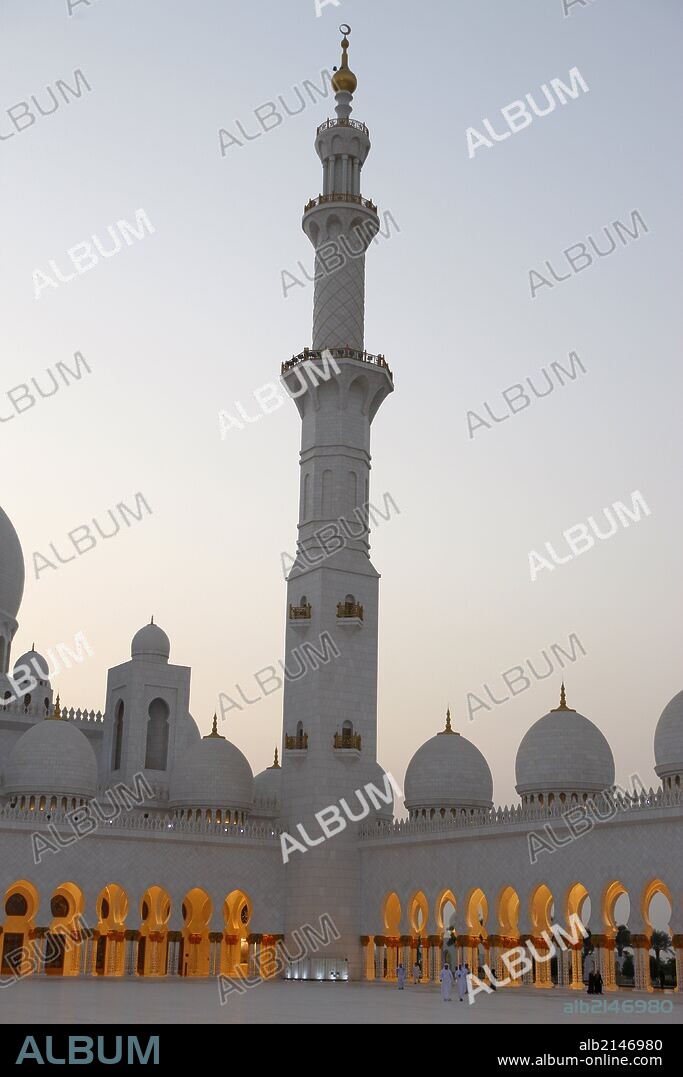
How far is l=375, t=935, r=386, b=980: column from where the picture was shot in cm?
3562

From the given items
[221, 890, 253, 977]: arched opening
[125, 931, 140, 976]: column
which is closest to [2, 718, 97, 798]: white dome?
[125, 931, 140, 976]: column

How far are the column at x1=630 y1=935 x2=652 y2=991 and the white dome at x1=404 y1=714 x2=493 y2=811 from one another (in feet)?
30.8

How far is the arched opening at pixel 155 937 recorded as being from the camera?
35.2 m

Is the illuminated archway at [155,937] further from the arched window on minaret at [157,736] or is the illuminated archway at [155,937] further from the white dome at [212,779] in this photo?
the arched window on minaret at [157,736]

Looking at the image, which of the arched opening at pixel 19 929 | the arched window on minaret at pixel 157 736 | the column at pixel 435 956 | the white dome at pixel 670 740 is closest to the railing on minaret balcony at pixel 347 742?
the column at pixel 435 956

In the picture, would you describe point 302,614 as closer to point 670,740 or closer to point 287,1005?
point 670,740

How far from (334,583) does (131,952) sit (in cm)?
1182

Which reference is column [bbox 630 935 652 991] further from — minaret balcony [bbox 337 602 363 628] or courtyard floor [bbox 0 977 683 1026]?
minaret balcony [bbox 337 602 363 628]

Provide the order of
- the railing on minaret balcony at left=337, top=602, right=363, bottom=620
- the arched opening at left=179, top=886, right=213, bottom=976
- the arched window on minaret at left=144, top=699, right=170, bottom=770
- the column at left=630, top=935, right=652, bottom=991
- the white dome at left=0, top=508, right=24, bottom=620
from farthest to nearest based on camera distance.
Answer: the arched window on minaret at left=144, top=699, right=170, bottom=770, the white dome at left=0, top=508, right=24, bottom=620, the railing on minaret balcony at left=337, top=602, right=363, bottom=620, the arched opening at left=179, top=886, right=213, bottom=976, the column at left=630, top=935, right=652, bottom=991

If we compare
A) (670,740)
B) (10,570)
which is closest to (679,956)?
(670,740)

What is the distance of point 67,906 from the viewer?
36906mm

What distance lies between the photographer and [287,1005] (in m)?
20.8
